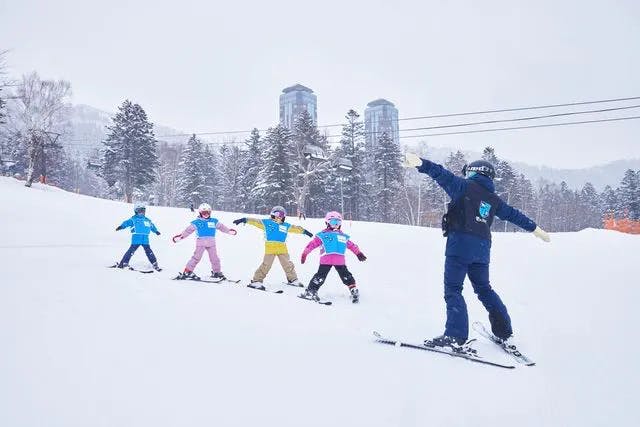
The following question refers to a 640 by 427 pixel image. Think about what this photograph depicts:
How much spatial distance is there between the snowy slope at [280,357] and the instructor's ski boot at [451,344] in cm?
21

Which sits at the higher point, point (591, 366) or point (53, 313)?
point (53, 313)

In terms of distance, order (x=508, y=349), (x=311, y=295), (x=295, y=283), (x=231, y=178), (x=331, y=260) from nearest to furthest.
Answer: (x=508, y=349), (x=311, y=295), (x=331, y=260), (x=295, y=283), (x=231, y=178)

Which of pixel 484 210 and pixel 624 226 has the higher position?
pixel 484 210

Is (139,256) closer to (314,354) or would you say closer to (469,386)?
(314,354)

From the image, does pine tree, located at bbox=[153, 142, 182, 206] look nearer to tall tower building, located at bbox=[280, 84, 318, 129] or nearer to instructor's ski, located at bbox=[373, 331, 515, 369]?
instructor's ski, located at bbox=[373, 331, 515, 369]

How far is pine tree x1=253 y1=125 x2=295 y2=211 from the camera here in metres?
37.8

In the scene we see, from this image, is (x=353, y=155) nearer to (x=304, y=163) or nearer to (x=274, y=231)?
(x=304, y=163)

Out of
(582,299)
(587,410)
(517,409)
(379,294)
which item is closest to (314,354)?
(517,409)

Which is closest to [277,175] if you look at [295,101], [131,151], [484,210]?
[131,151]

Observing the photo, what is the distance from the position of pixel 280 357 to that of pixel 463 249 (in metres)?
2.23

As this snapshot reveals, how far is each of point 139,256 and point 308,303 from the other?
6525 mm

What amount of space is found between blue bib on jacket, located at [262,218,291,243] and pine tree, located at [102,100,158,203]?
35.7m

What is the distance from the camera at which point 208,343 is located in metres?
3.45

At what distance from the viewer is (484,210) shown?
4105 mm
